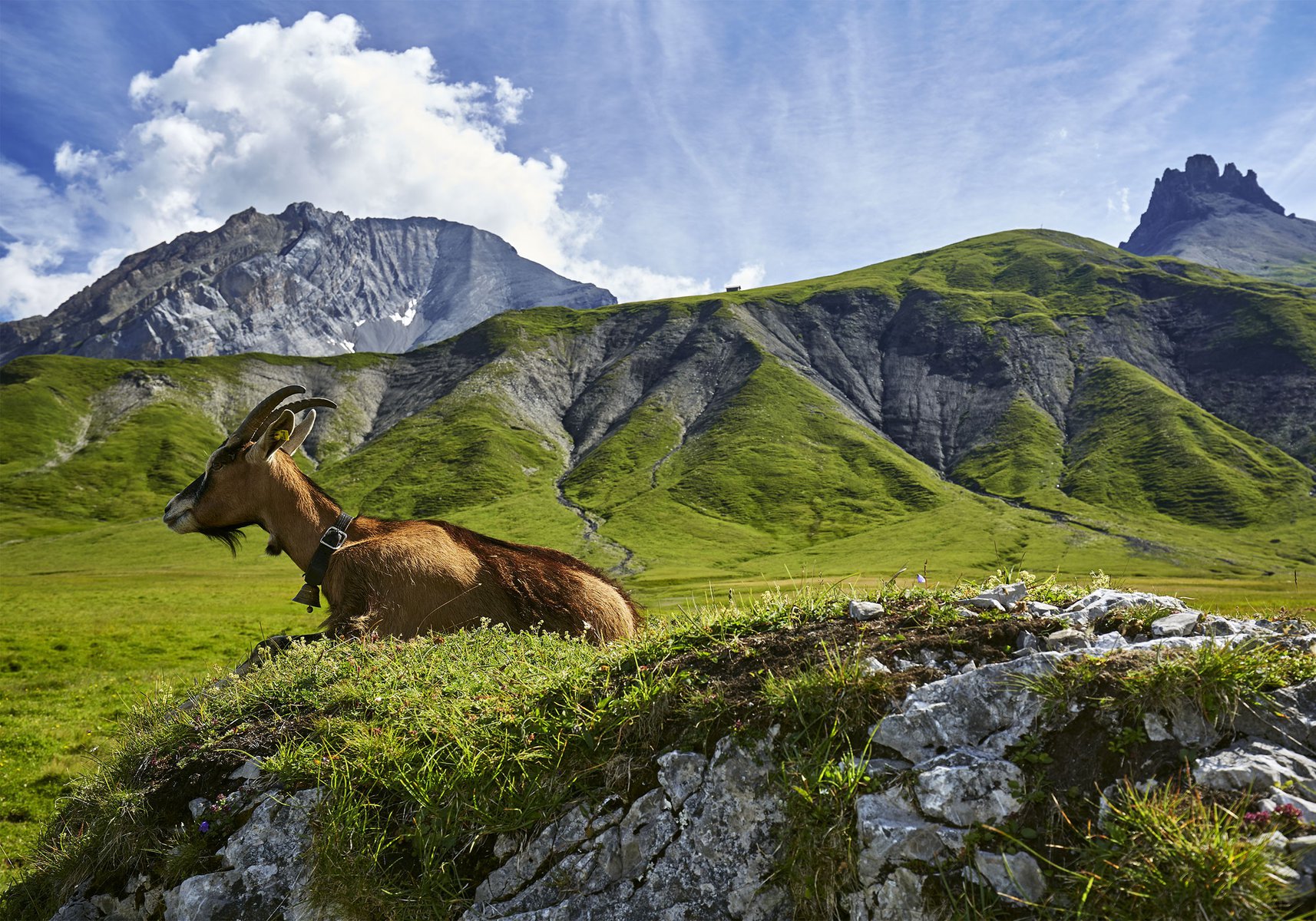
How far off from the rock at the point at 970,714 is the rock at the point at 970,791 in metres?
0.18

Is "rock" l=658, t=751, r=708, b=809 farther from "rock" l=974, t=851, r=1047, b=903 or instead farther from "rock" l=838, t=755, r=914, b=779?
"rock" l=974, t=851, r=1047, b=903

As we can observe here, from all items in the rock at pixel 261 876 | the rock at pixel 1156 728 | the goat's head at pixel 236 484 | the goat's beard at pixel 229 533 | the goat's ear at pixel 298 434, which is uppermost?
the goat's ear at pixel 298 434

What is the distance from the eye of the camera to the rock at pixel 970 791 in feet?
11.9

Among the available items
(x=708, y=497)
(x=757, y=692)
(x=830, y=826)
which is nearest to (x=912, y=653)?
(x=757, y=692)

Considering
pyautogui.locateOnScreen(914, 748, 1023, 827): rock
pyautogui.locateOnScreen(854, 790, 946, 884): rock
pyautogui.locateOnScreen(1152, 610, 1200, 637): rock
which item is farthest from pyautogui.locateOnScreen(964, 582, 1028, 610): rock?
pyautogui.locateOnScreen(854, 790, 946, 884): rock

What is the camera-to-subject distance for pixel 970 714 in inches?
164

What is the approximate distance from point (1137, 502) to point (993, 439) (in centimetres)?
A: 4337

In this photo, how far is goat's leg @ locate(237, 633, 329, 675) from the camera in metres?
7.48

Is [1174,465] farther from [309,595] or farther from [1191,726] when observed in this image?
[309,595]

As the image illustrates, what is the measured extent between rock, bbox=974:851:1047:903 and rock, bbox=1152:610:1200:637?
2095 millimetres

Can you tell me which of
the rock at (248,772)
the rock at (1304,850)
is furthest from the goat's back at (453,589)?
the rock at (1304,850)

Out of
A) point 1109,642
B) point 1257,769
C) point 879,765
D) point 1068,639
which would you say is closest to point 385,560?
point 879,765

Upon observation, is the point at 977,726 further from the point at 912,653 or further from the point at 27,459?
the point at 27,459

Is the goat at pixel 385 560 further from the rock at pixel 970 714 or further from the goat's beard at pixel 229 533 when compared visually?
the rock at pixel 970 714
